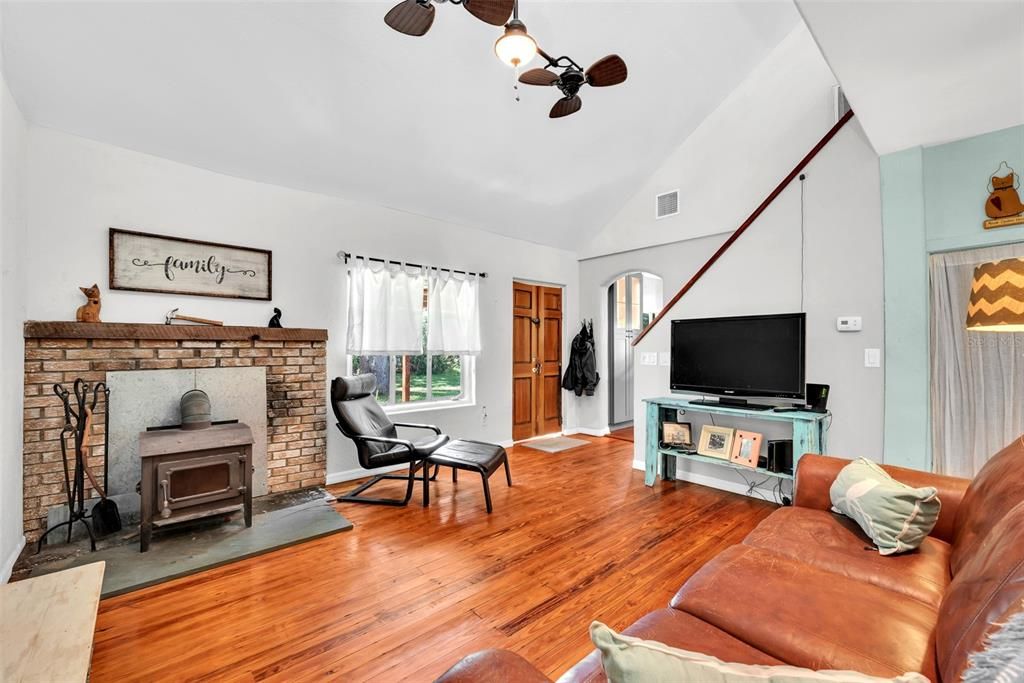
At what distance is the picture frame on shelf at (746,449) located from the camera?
340 cm

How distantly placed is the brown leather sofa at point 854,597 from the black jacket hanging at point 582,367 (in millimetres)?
3980

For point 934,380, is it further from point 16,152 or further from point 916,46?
point 16,152

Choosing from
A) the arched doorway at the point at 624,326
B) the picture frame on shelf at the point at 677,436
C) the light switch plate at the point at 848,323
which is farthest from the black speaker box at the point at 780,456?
the arched doorway at the point at 624,326

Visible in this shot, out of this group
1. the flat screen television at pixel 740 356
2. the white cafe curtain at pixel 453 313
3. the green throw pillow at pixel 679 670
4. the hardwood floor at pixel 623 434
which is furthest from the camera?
the hardwood floor at pixel 623 434

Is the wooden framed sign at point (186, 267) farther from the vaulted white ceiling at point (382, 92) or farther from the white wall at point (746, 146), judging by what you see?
the white wall at point (746, 146)

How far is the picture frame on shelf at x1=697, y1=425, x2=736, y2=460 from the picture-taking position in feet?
11.7

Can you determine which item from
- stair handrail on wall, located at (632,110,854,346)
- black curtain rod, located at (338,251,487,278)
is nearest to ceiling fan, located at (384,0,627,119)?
stair handrail on wall, located at (632,110,854,346)

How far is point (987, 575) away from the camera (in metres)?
0.93

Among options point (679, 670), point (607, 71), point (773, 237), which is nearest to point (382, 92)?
point (607, 71)

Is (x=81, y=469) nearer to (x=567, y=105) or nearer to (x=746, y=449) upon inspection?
(x=567, y=105)

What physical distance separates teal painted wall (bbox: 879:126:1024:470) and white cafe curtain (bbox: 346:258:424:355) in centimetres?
379

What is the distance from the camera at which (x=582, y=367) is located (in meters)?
5.91

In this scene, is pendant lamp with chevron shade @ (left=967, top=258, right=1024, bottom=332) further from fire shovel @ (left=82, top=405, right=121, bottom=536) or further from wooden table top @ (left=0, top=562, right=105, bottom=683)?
fire shovel @ (left=82, top=405, right=121, bottom=536)

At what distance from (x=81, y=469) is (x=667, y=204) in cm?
558
